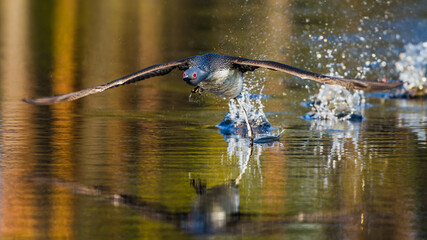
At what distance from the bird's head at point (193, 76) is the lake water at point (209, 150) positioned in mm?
1061

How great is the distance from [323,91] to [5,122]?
6.13 meters

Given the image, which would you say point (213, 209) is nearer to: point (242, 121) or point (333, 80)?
point (333, 80)

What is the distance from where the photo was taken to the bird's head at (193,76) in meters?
12.0

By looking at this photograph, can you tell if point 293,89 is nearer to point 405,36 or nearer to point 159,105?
point 159,105

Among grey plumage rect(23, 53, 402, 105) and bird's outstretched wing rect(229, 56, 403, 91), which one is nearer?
bird's outstretched wing rect(229, 56, 403, 91)

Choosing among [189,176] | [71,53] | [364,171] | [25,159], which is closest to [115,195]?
[189,176]

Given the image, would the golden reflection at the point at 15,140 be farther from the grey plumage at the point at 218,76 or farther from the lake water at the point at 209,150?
the grey plumage at the point at 218,76

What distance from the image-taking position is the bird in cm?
1194

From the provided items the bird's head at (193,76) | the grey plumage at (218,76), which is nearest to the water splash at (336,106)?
the grey plumage at (218,76)

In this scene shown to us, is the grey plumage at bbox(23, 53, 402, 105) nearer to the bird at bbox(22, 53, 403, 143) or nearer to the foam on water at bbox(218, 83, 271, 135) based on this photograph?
the bird at bbox(22, 53, 403, 143)

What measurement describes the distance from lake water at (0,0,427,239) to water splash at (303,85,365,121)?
10.4 inches

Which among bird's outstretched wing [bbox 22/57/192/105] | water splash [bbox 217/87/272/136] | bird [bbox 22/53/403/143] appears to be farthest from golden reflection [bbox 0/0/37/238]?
water splash [bbox 217/87/272/136]

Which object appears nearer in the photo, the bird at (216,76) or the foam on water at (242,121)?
the bird at (216,76)

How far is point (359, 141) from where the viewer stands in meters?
14.5
